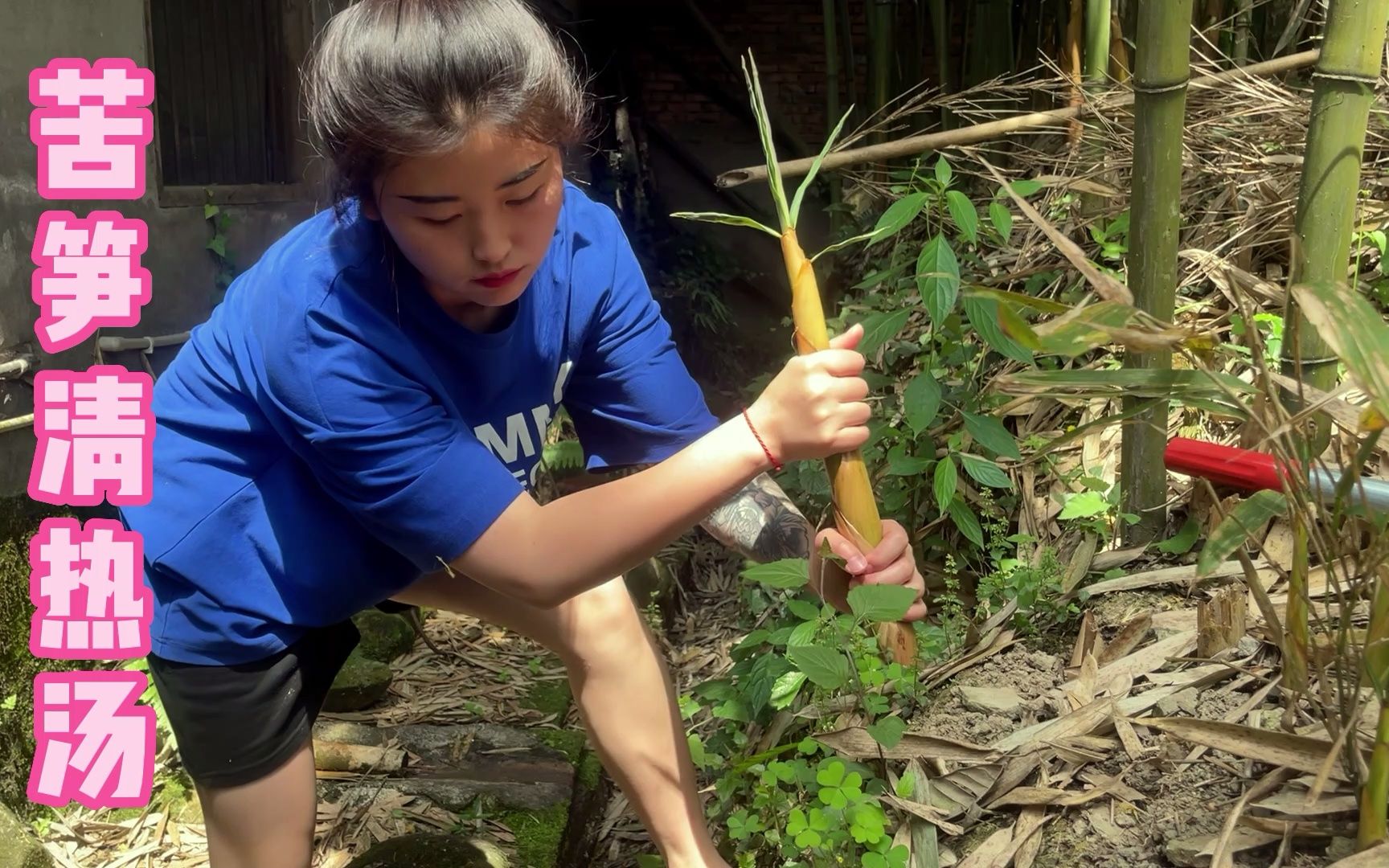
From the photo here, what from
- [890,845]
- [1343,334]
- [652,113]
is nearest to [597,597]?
[890,845]

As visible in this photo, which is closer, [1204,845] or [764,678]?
[1204,845]

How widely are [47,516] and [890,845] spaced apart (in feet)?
8.32

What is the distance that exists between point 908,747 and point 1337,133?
1.15 m

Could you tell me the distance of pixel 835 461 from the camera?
5.31 ft

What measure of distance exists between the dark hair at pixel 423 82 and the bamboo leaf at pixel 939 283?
870 millimetres

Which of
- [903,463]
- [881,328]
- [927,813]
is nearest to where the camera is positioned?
[927,813]

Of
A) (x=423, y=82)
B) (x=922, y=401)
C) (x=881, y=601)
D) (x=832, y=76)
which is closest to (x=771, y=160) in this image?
(x=423, y=82)

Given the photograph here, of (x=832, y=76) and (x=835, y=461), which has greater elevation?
(x=832, y=76)

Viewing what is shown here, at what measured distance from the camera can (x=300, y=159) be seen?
4.38 metres

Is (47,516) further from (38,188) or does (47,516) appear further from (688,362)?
(688,362)

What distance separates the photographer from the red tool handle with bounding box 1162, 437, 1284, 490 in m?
1.81

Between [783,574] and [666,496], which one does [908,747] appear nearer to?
[783,574]

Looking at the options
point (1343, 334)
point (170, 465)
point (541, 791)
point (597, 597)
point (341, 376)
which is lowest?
point (541, 791)

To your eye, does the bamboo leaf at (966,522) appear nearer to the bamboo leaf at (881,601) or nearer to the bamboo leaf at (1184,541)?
the bamboo leaf at (1184,541)
